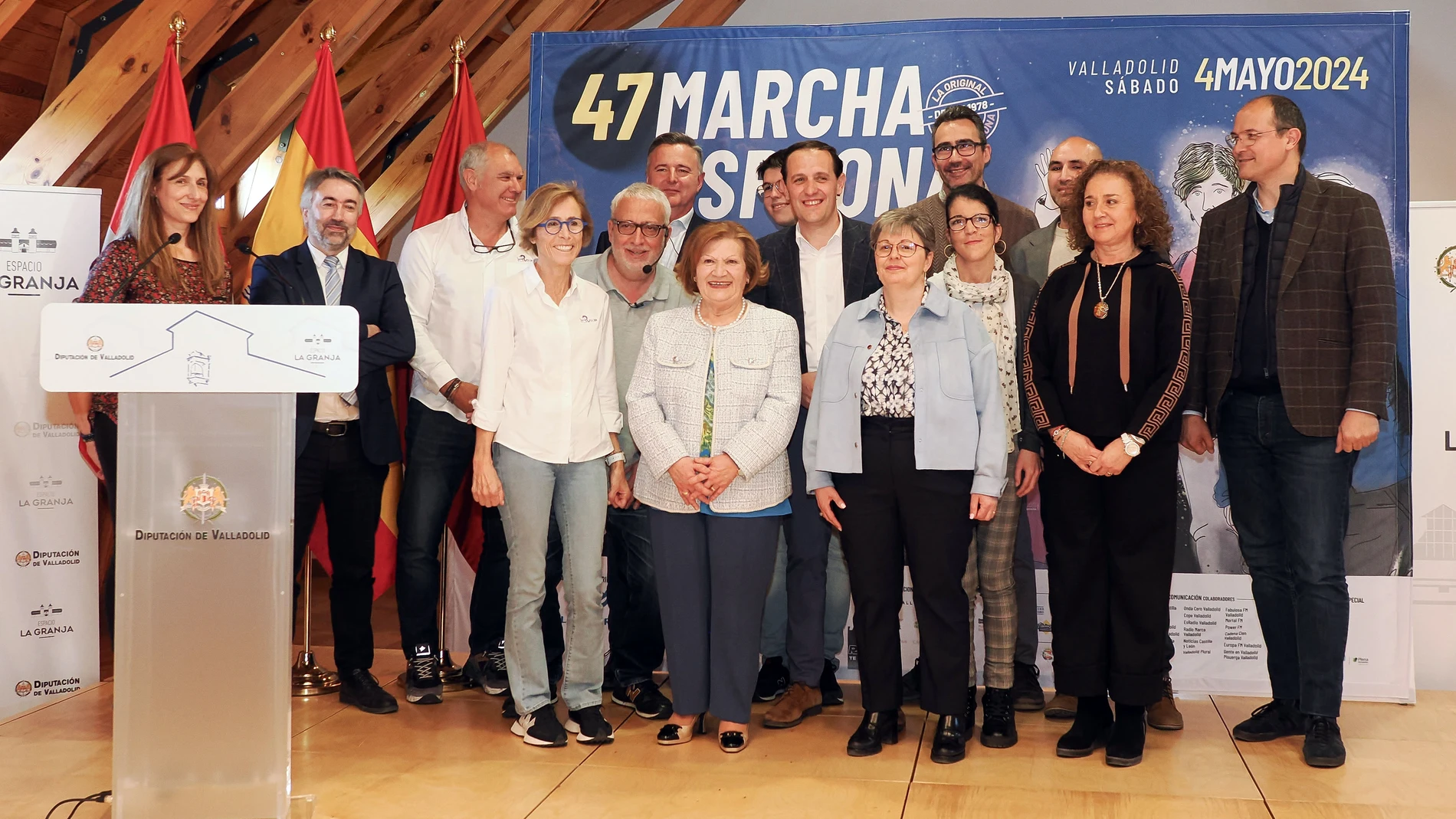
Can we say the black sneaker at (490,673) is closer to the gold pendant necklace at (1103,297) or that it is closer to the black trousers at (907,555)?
the black trousers at (907,555)

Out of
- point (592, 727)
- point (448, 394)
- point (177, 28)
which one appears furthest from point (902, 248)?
point (177, 28)

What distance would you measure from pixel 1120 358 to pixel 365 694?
237 cm

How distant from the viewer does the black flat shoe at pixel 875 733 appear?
9.73ft

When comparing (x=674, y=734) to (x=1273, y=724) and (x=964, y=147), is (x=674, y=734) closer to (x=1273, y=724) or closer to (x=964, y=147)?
(x=1273, y=724)

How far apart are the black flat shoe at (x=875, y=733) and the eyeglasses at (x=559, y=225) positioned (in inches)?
59.8

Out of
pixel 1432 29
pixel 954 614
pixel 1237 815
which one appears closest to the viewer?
pixel 1237 815

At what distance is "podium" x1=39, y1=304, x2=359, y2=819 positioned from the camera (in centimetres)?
231

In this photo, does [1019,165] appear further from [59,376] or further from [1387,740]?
[59,376]

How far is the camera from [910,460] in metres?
2.88

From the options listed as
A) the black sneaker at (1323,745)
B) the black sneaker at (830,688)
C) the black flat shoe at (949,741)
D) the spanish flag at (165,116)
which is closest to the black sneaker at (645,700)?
the black sneaker at (830,688)

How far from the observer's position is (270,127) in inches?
170

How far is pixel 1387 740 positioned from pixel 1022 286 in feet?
5.37

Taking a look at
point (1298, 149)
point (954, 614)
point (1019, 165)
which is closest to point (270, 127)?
point (1019, 165)

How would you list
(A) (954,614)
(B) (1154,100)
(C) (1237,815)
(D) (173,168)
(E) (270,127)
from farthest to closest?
(E) (270,127) < (B) (1154,100) < (D) (173,168) < (A) (954,614) < (C) (1237,815)
